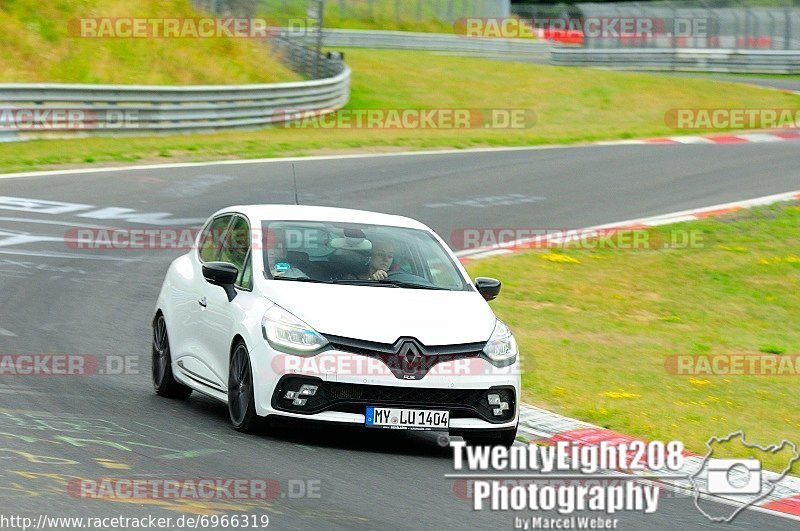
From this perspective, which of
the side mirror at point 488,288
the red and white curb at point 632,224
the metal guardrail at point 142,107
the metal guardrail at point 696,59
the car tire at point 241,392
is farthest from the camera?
the metal guardrail at point 696,59

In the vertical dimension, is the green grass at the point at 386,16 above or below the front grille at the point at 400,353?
below

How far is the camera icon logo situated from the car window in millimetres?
3960

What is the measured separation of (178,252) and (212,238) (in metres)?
7.06

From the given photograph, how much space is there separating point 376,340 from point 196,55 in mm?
29343

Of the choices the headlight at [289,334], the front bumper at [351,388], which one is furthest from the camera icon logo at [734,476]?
the headlight at [289,334]

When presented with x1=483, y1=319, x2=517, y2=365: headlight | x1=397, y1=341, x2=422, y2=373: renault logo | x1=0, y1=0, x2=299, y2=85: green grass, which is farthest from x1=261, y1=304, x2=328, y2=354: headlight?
x1=0, y1=0, x2=299, y2=85: green grass

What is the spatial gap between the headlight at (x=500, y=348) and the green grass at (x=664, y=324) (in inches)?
53.1

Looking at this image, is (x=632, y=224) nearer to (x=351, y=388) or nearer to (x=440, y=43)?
(x=351, y=388)

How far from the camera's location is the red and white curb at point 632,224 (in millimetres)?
18797

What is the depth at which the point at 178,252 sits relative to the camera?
17.7m

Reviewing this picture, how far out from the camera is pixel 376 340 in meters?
8.62

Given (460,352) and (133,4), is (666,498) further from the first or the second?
(133,4)

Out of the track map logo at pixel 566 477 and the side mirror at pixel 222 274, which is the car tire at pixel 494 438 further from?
the side mirror at pixel 222 274

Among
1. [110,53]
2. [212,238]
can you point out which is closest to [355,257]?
[212,238]
